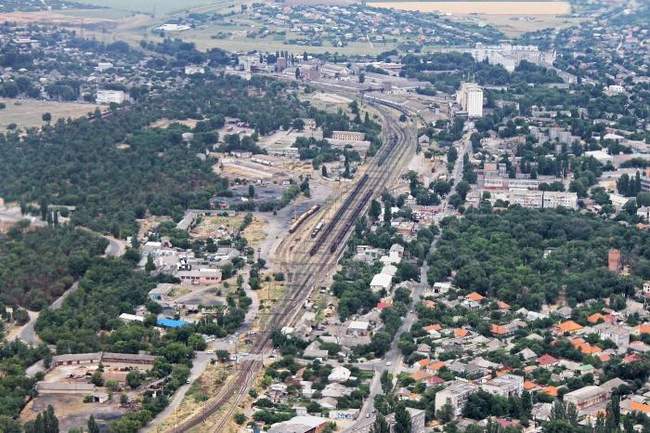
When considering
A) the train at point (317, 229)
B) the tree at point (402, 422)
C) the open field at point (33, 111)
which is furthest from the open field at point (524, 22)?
the tree at point (402, 422)

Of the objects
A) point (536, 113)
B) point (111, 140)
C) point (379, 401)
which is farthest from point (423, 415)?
point (536, 113)

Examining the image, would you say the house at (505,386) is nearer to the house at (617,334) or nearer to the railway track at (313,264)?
the house at (617,334)

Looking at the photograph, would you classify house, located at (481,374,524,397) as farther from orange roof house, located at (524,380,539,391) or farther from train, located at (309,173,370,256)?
train, located at (309,173,370,256)

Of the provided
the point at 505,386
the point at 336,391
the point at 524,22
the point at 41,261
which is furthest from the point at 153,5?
the point at 505,386

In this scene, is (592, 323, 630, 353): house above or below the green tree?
above

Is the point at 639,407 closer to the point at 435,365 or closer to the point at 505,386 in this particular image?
the point at 505,386

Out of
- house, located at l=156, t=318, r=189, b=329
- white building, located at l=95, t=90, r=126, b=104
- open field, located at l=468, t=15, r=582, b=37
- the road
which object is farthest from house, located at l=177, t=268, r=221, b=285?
open field, located at l=468, t=15, r=582, b=37

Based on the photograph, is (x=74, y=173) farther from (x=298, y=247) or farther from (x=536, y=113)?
(x=536, y=113)
